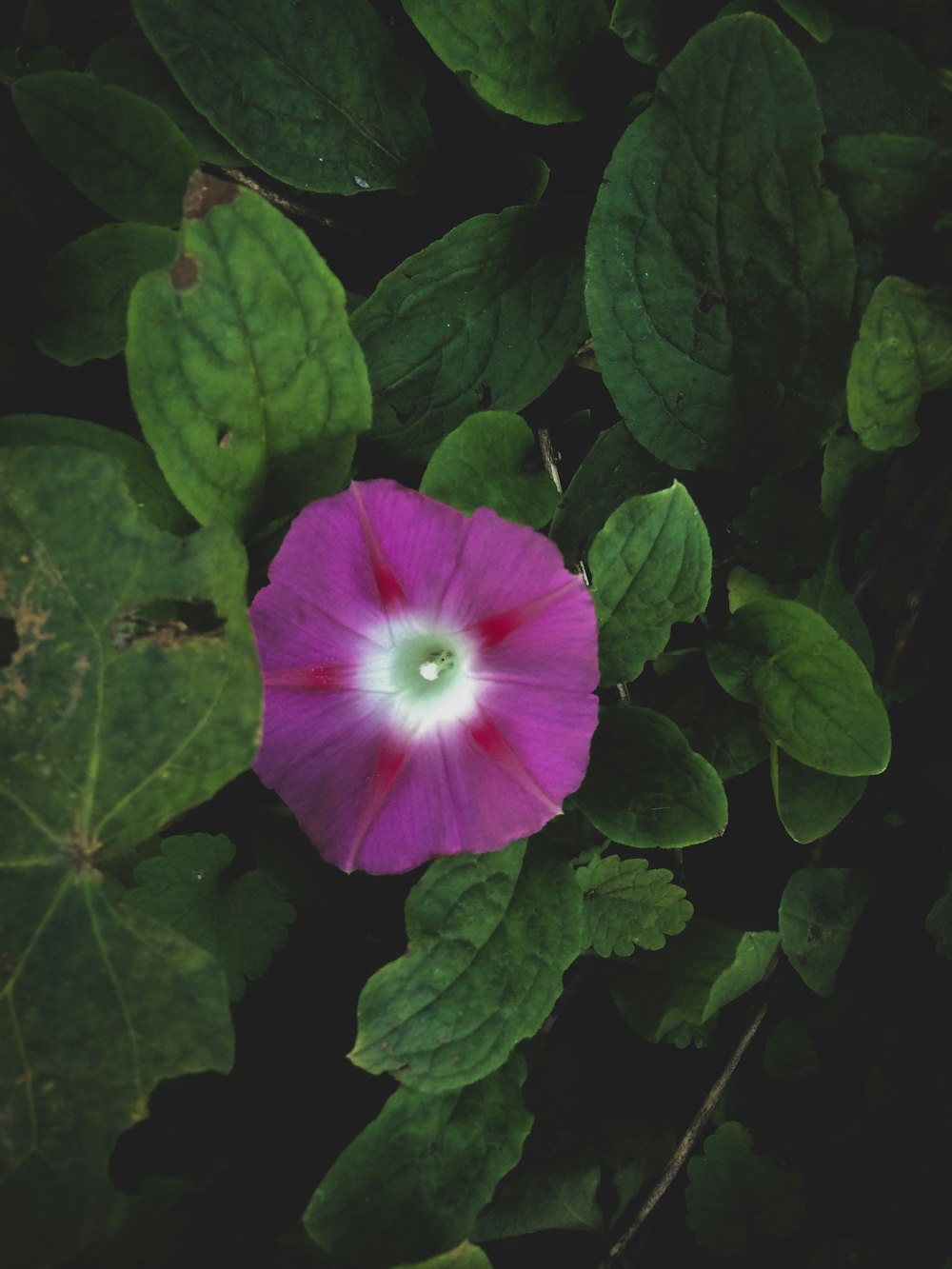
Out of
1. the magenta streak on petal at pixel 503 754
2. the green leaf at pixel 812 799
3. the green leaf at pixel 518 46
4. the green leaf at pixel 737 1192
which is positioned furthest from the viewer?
the green leaf at pixel 737 1192

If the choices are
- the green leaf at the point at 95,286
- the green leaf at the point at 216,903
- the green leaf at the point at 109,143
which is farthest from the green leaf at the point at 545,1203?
the green leaf at the point at 109,143

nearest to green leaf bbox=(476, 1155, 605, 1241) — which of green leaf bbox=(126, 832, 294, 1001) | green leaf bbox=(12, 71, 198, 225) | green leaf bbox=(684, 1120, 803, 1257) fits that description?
green leaf bbox=(684, 1120, 803, 1257)

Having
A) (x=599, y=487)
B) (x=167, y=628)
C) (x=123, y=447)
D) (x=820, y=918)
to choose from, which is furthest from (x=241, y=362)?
(x=820, y=918)

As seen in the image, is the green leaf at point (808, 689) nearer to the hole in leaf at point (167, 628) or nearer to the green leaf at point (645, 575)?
the green leaf at point (645, 575)

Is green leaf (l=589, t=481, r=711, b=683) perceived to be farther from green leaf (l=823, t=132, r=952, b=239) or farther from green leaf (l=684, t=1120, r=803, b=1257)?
green leaf (l=684, t=1120, r=803, b=1257)

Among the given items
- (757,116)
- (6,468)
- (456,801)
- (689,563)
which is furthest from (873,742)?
(6,468)

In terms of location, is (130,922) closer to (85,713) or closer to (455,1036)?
(85,713)
